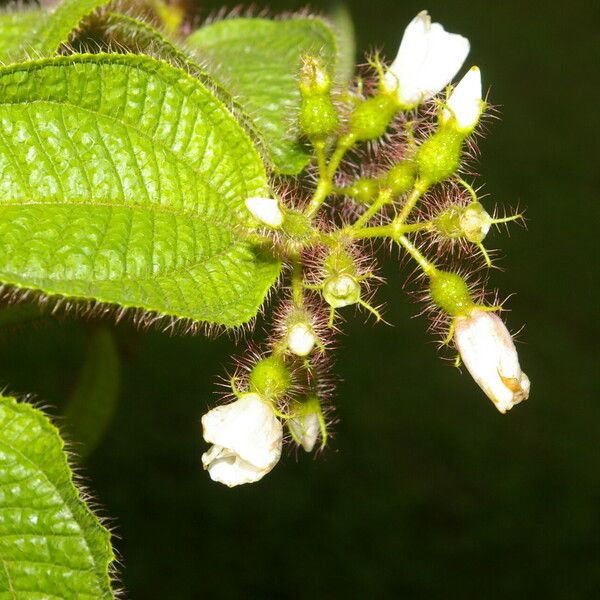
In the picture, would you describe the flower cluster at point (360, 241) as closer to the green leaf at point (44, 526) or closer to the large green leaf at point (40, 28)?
the green leaf at point (44, 526)

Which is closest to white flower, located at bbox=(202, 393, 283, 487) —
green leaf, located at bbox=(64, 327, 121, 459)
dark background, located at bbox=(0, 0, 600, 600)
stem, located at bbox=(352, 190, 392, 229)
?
stem, located at bbox=(352, 190, 392, 229)

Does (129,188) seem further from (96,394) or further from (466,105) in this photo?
(96,394)

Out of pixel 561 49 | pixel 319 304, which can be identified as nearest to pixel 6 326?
pixel 319 304

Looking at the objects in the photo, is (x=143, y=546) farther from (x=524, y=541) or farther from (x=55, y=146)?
(x=55, y=146)

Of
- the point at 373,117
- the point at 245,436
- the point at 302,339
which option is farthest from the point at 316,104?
the point at 245,436

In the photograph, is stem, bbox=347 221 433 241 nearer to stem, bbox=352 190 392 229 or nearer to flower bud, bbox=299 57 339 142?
stem, bbox=352 190 392 229
